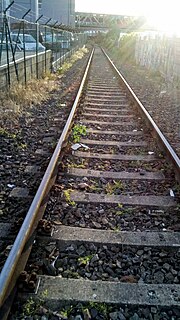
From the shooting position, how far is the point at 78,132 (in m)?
7.01

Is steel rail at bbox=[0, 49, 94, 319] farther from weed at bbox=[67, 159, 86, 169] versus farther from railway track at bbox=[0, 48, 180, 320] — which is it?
weed at bbox=[67, 159, 86, 169]

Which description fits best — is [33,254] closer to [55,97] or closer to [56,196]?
[56,196]

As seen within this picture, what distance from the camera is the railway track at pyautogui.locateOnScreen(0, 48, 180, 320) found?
8.52 feet

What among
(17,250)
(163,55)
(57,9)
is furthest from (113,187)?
(57,9)

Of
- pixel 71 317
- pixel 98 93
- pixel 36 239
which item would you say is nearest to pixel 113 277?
pixel 71 317

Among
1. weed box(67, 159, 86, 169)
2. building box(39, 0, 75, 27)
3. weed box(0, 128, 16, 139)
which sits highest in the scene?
building box(39, 0, 75, 27)

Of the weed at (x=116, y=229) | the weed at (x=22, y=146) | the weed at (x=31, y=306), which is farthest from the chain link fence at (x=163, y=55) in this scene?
the weed at (x=31, y=306)

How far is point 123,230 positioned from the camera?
361 cm

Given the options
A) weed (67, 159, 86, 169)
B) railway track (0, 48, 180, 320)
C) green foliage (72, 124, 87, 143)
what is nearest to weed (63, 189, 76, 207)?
railway track (0, 48, 180, 320)

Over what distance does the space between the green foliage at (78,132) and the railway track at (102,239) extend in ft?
1.04

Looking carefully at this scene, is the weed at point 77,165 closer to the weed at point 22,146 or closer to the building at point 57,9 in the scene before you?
the weed at point 22,146

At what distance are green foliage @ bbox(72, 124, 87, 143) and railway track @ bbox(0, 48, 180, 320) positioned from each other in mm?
317

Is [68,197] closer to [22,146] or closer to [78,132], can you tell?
[22,146]

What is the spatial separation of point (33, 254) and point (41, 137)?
394 centimetres
